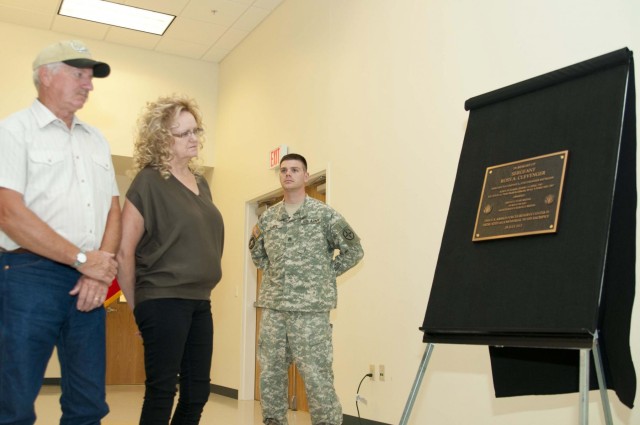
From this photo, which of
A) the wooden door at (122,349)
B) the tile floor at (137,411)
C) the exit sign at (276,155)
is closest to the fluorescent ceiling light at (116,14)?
the exit sign at (276,155)

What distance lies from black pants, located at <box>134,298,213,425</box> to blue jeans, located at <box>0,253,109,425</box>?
0.62 ft

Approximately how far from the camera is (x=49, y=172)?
1.95 m

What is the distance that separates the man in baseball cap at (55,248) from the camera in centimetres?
182

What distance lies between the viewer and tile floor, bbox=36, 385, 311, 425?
5258 mm

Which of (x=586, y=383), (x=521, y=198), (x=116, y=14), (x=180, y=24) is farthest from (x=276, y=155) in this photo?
(x=586, y=383)

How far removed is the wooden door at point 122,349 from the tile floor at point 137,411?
0.88 metres

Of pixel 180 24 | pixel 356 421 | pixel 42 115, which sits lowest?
pixel 356 421

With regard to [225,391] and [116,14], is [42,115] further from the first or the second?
[225,391]

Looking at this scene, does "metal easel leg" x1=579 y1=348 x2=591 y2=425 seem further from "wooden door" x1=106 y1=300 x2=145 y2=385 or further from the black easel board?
"wooden door" x1=106 y1=300 x2=145 y2=385

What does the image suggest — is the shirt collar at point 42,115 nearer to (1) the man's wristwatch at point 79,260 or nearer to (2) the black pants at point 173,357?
(1) the man's wristwatch at point 79,260

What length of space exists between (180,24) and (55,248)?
602 centimetres

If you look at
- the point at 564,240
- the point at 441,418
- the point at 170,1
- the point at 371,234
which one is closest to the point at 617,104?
the point at 564,240

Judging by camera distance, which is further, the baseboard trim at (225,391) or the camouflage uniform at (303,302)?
the baseboard trim at (225,391)

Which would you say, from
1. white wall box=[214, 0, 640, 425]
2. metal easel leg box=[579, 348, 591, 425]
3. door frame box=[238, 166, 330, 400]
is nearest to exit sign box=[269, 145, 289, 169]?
white wall box=[214, 0, 640, 425]
